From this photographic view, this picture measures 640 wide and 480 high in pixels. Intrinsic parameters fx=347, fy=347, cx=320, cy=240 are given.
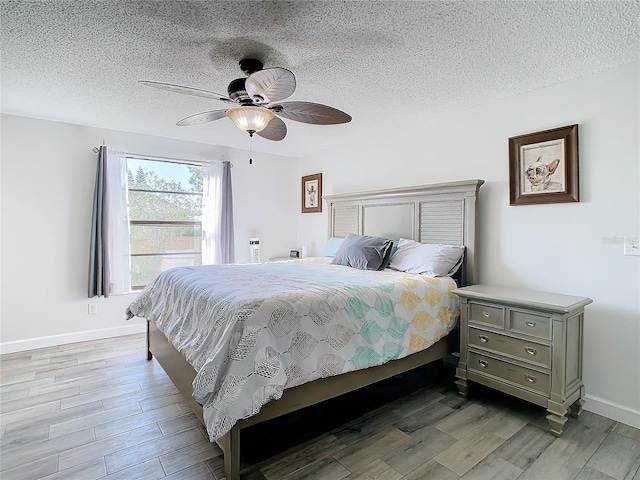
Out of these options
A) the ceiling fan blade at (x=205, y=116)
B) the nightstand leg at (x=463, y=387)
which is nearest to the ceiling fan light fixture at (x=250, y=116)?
the ceiling fan blade at (x=205, y=116)

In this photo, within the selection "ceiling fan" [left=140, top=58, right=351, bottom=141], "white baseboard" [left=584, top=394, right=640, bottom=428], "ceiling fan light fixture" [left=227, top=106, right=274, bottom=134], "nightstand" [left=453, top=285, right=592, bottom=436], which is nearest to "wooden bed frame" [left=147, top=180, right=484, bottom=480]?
"nightstand" [left=453, top=285, right=592, bottom=436]

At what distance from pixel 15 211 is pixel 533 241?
4847 mm

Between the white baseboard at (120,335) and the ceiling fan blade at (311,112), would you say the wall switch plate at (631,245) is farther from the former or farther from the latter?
the ceiling fan blade at (311,112)

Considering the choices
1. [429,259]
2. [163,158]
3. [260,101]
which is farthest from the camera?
[163,158]

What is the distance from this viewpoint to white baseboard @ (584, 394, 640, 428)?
2.23 m

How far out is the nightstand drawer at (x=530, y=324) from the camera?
7.17 feet

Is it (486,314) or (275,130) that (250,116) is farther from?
(486,314)

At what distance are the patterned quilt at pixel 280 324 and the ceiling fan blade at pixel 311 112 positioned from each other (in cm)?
114

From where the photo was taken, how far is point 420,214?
3.43 meters

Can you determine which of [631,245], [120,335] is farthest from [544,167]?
[120,335]

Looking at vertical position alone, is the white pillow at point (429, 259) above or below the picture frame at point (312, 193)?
below

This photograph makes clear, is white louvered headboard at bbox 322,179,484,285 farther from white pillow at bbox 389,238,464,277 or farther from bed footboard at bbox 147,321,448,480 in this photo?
bed footboard at bbox 147,321,448,480

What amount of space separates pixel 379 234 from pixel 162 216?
2.72 meters

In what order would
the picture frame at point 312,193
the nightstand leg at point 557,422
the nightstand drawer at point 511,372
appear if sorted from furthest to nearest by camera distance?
the picture frame at point 312,193, the nightstand drawer at point 511,372, the nightstand leg at point 557,422
